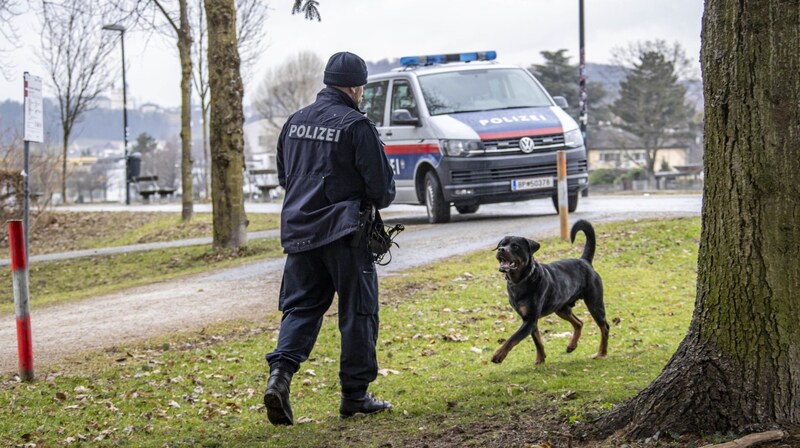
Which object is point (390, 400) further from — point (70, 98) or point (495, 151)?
point (70, 98)

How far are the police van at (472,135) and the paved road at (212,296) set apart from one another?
62 cm

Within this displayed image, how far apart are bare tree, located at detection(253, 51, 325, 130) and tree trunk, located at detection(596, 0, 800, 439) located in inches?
3311

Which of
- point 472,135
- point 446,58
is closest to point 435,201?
point 472,135

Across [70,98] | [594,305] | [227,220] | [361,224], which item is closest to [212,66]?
[227,220]

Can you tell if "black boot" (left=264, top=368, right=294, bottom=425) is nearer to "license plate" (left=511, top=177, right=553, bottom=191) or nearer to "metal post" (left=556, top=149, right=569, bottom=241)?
"metal post" (left=556, top=149, right=569, bottom=241)

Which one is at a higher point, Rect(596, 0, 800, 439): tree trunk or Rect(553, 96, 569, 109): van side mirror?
Rect(553, 96, 569, 109): van side mirror

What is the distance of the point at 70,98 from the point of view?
41.7 meters

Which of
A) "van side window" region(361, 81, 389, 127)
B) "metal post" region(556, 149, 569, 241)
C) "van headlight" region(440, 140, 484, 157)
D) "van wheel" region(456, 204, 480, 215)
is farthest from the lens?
"van wheel" region(456, 204, 480, 215)

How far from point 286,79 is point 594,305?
279 ft

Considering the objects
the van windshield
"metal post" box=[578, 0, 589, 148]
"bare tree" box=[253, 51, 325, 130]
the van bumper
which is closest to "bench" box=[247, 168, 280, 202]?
"metal post" box=[578, 0, 589, 148]

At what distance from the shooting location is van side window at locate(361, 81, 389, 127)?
1706cm

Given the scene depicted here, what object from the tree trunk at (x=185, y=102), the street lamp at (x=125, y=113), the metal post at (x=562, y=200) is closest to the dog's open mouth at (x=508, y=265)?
the metal post at (x=562, y=200)

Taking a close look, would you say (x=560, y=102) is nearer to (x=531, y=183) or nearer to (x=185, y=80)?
(x=531, y=183)

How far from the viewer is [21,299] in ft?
26.0
